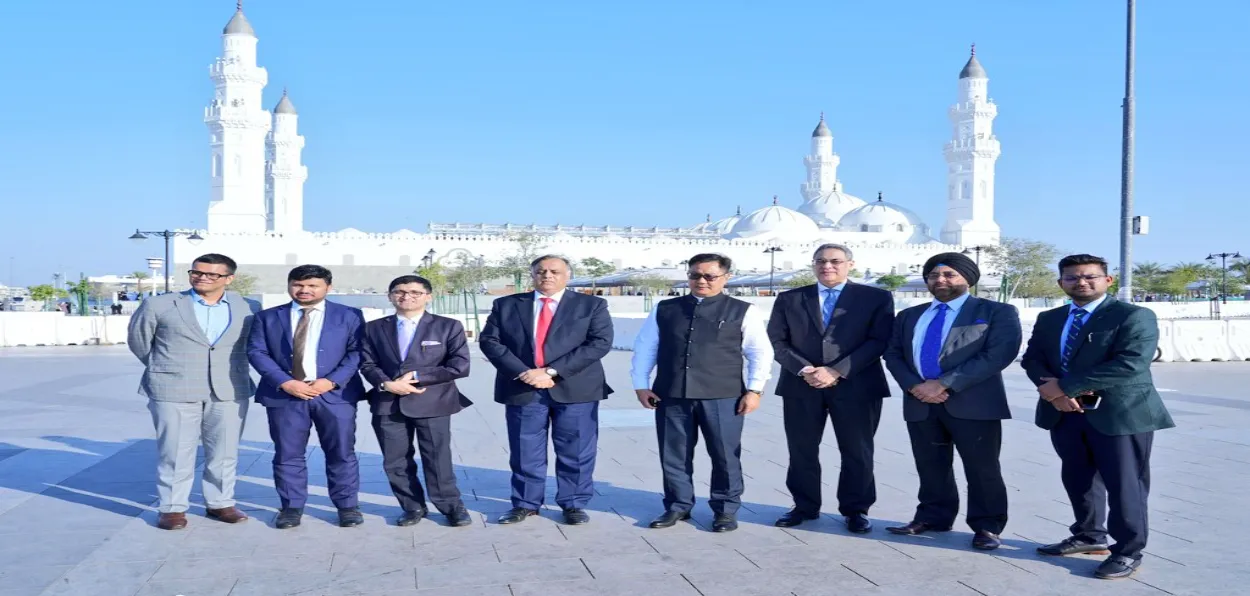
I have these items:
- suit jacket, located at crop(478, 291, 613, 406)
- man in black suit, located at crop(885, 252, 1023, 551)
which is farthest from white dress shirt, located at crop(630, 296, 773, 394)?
man in black suit, located at crop(885, 252, 1023, 551)

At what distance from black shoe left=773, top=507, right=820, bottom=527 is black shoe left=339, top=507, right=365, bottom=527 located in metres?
1.87

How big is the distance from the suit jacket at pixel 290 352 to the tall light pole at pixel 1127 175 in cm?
878

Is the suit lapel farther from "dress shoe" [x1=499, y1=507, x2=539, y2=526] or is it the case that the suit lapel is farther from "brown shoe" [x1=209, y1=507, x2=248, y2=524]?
"dress shoe" [x1=499, y1=507, x2=539, y2=526]

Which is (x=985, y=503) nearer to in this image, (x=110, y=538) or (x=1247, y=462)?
(x=1247, y=462)

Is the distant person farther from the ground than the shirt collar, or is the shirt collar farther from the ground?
the shirt collar

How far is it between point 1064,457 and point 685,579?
5.55 feet

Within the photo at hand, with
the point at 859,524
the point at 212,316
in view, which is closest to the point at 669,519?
the point at 859,524

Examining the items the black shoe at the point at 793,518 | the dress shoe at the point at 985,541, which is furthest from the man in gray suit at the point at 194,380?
the dress shoe at the point at 985,541

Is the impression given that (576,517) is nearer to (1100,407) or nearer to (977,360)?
(977,360)

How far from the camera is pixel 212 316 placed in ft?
16.1

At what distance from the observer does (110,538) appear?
4.41 m

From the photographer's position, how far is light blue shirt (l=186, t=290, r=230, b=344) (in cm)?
488

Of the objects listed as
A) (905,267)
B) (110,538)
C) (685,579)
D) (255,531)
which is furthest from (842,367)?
(905,267)

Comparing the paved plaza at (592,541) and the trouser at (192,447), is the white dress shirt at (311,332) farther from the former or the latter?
the paved plaza at (592,541)
